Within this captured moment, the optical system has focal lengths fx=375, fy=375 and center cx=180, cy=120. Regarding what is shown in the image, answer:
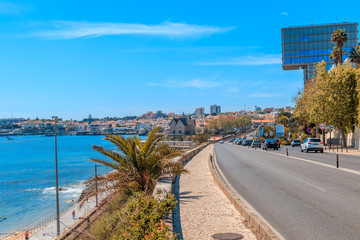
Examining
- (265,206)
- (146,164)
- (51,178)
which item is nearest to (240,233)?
(265,206)

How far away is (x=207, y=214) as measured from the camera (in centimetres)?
1062

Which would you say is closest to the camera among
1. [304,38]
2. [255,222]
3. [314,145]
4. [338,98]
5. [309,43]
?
[255,222]

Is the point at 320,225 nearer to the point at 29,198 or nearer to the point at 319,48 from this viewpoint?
the point at 29,198

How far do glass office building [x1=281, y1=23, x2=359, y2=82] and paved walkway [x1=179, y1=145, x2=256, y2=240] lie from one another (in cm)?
9199

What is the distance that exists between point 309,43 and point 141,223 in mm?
103019

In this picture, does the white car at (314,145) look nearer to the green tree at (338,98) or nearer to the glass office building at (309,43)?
the green tree at (338,98)

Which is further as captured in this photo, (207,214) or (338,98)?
(338,98)

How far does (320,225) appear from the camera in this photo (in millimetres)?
8711

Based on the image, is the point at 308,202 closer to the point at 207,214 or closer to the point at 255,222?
the point at 207,214

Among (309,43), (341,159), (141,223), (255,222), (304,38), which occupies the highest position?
(304,38)

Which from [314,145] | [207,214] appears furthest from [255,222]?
[314,145]

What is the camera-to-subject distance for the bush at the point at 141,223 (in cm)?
615

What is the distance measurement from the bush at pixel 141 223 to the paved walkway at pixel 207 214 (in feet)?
2.63

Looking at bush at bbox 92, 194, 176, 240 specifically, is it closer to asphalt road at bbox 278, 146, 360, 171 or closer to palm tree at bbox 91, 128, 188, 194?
palm tree at bbox 91, 128, 188, 194
